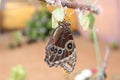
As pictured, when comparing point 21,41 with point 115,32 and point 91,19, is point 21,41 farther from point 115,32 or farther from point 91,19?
point 91,19

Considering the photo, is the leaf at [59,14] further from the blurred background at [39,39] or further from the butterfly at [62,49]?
the blurred background at [39,39]

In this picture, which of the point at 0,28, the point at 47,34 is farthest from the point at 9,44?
the point at 0,28

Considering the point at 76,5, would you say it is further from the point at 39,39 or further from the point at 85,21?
the point at 39,39

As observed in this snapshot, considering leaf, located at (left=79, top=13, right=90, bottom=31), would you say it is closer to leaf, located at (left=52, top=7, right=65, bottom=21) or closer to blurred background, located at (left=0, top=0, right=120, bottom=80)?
leaf, located at (left=52, top=7, right=65, bottom=21)

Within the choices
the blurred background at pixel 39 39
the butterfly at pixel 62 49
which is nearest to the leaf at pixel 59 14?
the butterfly at pixel 62 49

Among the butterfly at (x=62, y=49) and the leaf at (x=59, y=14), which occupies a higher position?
the leaf at (x=59, y=14)
